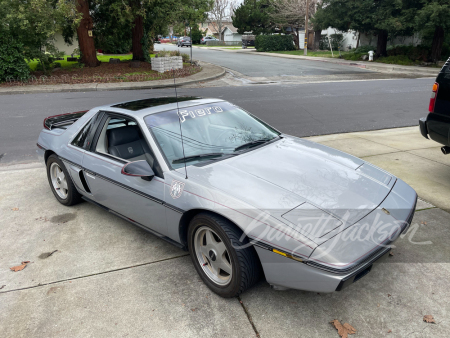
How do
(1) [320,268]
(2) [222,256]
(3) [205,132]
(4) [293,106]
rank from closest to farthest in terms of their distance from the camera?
(1) [320,268], (2) [222,256], (3) [205,132], (4) [293,106]

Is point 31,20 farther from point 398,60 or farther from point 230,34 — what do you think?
point 230,34

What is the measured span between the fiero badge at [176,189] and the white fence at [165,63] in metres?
18.0

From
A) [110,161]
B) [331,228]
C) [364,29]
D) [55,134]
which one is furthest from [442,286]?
[364,29]

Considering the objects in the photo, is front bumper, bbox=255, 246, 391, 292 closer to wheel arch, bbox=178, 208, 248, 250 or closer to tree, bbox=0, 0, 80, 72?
wheel arch, bbox=178, 208, 248, 250

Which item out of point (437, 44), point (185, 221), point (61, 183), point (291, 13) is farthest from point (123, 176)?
point (291, 13)

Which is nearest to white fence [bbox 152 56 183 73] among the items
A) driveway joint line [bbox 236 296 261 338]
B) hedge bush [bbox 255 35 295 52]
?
driveway joint line [bbox 236 296 261 338]

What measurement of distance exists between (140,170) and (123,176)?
43cm

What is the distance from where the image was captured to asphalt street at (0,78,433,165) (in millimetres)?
8414

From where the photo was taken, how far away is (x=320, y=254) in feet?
7.83

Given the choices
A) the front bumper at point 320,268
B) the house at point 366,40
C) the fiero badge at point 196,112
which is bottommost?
the front bumper at point 320,268

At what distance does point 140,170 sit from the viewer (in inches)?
124

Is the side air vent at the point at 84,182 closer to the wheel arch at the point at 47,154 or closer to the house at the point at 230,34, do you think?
the wheel arch at the point at 47,154

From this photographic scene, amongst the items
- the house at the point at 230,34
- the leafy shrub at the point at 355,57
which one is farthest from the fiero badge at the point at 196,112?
the house at the point at 230,34

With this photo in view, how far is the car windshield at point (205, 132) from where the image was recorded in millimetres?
3373
